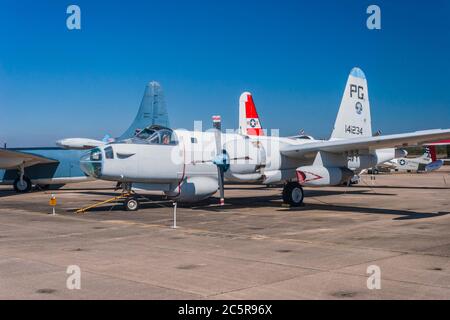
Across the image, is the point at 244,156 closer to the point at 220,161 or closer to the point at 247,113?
the point at 220,161

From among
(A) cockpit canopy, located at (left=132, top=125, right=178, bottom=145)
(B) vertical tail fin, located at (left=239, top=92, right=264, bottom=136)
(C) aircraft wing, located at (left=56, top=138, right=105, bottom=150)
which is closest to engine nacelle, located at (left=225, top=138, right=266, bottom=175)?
(A) cockpit canopy, located at (left=132, top=125, right=178, bottom=145)

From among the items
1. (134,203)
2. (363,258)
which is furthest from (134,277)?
(134,203)

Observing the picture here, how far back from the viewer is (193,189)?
19078 mm

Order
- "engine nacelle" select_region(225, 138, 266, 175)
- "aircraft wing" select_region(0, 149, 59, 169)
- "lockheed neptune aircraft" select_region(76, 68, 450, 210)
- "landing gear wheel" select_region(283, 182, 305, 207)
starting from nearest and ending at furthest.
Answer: "lockheed neptune aircraft" select_region(76, 68, 450, 210) → "engine nacelle" select_region(225, 138, 266, 175) → "landing gear wheel" select_region(283, 182, 305, 207) → "aircraft wing" select_region(0, 149, 59, 169)

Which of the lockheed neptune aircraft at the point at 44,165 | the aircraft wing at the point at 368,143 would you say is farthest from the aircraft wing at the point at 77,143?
the aircraft wing at the point at 368,143

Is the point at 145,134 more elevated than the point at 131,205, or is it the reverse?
the point at 145,134

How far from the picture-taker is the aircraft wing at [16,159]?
1210 inches

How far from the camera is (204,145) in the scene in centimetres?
1941

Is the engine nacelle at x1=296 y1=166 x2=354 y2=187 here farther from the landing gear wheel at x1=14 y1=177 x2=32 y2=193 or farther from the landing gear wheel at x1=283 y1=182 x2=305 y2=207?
the landing gear wheel at x1=14 y1=177 x2=32 y2=193

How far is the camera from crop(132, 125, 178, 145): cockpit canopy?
18.2 meters

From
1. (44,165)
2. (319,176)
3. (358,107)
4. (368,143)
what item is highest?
(358,107)

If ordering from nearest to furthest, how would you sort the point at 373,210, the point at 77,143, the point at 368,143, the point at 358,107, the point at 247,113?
the point at 373,210, the point at 368,143, the point at 358,107, the point at 77,143, the point at 247,113

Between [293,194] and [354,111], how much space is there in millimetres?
6241

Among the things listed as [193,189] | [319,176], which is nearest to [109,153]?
[193,189]
